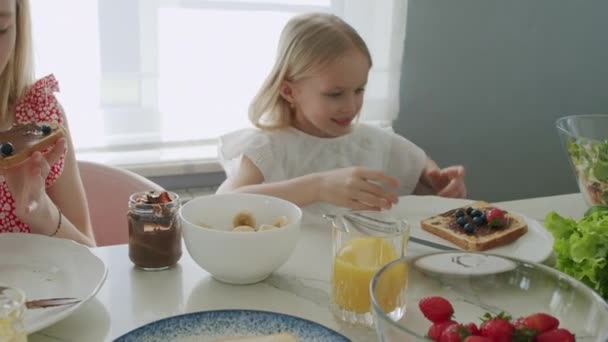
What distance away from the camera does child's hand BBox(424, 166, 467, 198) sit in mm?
1594

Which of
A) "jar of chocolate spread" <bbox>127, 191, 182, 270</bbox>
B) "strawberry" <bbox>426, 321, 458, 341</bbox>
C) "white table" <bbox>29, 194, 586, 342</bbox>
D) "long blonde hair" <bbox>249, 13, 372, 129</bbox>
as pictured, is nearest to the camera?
"strawberry" <bbox>426, 321, 458, 341</bbox>

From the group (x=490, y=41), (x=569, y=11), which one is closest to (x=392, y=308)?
(x=490, y=41)

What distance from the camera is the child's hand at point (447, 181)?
159cm

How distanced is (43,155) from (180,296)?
430 millimetres

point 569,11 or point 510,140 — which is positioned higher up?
point 569,11

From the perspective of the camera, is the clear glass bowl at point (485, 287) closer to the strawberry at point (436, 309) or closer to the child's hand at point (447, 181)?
the strawberry at point (436, 309)

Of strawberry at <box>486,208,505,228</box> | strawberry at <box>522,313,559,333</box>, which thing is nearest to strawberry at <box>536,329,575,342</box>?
strawberry at <box>522,313,559,333</box>

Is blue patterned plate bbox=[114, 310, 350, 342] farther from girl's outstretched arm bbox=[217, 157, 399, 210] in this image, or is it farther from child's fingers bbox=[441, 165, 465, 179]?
child's fingers bbox=[441, 165, 465, 179]

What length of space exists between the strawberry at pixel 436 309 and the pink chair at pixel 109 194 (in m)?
0.80

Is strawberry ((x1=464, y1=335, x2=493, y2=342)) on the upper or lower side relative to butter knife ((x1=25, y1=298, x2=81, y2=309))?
upper

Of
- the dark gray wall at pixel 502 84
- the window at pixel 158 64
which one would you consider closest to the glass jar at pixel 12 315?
the window at pixel 158 64

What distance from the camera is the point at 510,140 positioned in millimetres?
2803

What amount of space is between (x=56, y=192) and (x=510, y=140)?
76.2 inches

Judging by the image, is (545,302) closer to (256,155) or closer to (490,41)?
(256,155)
